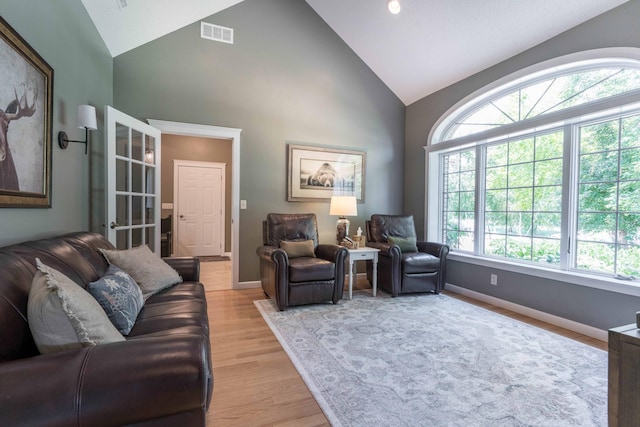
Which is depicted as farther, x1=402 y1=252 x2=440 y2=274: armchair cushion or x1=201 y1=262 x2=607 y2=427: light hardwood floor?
x1=402 y1=252 x2=440 y2=274: armchair cushion

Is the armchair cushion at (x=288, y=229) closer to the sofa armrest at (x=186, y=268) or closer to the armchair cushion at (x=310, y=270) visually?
the armchair cushion at (x=310, y=270)

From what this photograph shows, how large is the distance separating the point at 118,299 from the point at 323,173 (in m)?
3.23

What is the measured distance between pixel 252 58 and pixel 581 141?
12.6 ft

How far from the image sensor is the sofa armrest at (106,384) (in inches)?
31.3

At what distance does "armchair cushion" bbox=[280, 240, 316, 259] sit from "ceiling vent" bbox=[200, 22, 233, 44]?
2.70 m

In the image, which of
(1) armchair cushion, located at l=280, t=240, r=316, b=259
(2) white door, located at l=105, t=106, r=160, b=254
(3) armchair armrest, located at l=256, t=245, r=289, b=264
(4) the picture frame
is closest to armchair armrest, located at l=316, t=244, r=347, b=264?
(1) armchair cushion, located at l=280, t=240, r=316, b=259

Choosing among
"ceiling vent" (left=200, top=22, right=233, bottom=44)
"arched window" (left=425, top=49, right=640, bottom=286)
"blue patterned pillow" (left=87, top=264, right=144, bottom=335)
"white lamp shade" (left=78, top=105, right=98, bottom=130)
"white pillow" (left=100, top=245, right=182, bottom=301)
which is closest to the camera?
"blue patterned pillow" (left=87, top=264, right=144, bottom=335)

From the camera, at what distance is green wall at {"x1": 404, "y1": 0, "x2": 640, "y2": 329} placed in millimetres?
2426

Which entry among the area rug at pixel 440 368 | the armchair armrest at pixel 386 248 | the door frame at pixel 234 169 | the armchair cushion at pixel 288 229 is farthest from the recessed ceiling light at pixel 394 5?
the area rug at pixel 440 368

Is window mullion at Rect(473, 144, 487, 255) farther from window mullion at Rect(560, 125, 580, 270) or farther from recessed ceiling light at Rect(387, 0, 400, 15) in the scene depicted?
recessed ceiling light at Rect(387, 0, 400, 15)

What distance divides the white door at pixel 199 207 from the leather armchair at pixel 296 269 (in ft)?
10.8

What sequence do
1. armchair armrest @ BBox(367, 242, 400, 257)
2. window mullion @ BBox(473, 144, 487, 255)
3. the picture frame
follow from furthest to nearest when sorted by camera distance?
the picture frame < window mullion @ BBox(473, 144, 487, 255) < armchair armrest @ BBox(367, 242, 400, 257)

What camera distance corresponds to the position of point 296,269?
3076mm

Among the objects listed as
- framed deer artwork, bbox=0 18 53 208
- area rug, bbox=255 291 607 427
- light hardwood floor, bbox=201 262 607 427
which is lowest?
light hardwood floor, bbox=201 262 607 427
